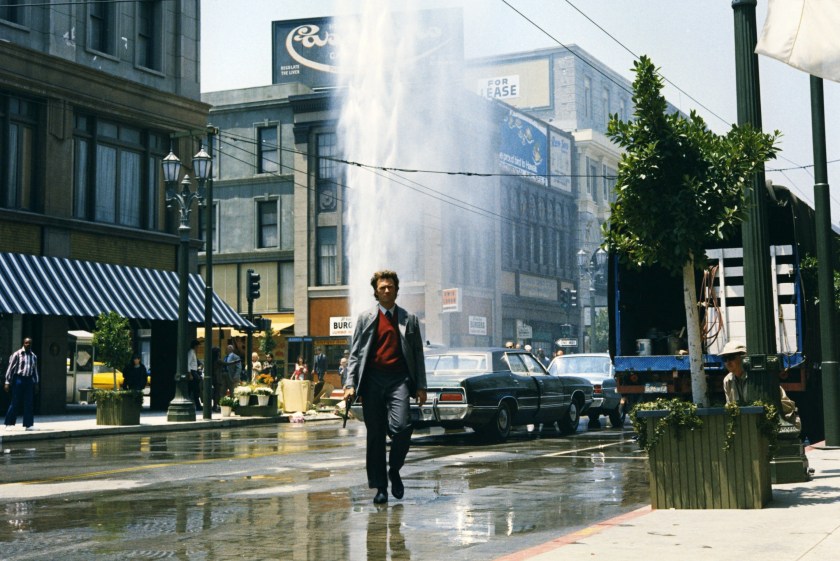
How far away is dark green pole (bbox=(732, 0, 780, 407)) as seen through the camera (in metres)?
9.54

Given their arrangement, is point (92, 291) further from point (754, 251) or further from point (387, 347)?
point (754, 251)

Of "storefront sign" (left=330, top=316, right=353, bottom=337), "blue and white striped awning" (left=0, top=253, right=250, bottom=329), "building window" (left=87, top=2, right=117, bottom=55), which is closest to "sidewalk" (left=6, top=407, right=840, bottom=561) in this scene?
"blue and white striped awning" (left=0, top=253, right=250, bottom=329)

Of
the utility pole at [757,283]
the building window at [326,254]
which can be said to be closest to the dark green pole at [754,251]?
the utility pole at [757,283]

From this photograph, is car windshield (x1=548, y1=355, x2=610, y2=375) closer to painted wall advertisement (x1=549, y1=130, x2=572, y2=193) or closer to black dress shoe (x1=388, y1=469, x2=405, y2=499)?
black dress shoe (x1=388, y1=469, x2=405, y2=499)

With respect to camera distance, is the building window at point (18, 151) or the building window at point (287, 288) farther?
the building window at point (287, 288)

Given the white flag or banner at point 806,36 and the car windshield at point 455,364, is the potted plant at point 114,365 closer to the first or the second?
the car windshield at point 455,364

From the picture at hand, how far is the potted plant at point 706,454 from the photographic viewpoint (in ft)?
27.4

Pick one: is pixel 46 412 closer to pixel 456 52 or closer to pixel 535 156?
pixel 456 52

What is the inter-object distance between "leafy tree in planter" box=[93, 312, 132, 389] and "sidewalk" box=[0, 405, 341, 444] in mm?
1425

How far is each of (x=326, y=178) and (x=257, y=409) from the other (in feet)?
95.3

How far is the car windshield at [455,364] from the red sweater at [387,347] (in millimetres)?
8005

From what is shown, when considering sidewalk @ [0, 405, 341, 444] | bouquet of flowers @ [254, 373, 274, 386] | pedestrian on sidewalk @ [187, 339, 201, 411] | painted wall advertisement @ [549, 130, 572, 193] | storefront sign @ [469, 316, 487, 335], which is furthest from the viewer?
painted wall advertisement @ [549, 130, 572, 193]

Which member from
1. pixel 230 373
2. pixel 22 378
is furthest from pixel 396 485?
pixel 230 373

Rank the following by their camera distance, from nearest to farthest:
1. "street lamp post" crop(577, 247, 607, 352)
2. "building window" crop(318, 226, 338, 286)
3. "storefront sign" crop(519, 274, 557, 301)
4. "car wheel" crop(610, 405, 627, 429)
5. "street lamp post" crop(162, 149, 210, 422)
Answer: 1. "car wheel" crop(610, 405, 627, 429)
2. "street lamp post" crop(162, 149, 210, 422)
3. "street lamp post" crop(577, 247, 607, 352)
4. "building window" crop(318, 226, 338, 286)
5. "storefront sign" crop(519, 274, 557, 301)
